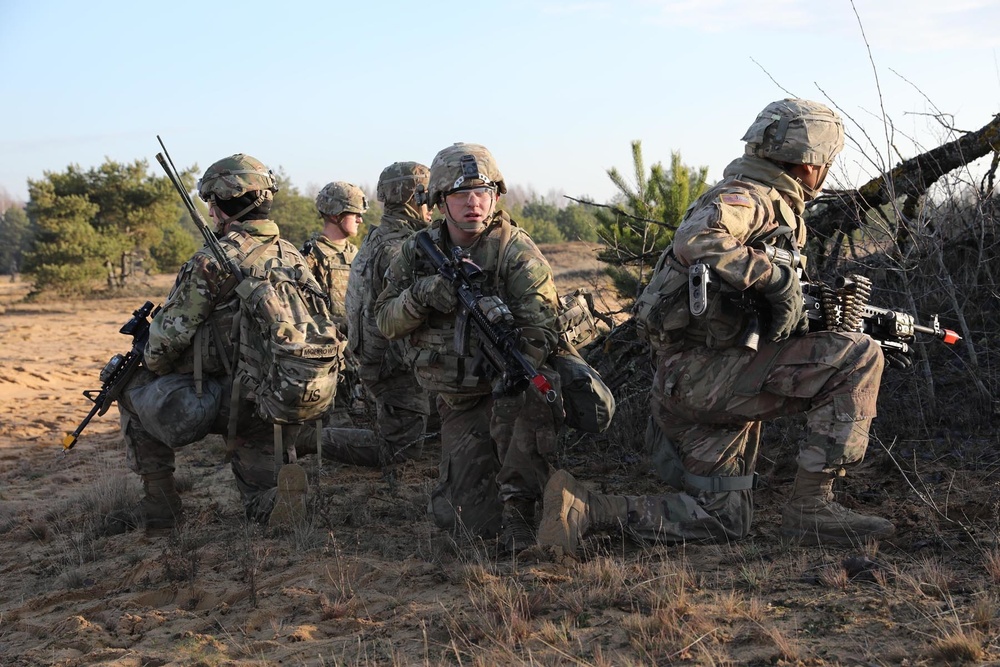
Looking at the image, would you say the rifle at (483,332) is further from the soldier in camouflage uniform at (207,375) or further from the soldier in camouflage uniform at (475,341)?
the soldier in camouflage uniform at (207,375)

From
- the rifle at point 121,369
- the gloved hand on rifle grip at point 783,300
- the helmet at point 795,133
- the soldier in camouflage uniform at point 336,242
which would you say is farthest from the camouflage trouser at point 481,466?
the soldier in camouflage uniform at point 336,242

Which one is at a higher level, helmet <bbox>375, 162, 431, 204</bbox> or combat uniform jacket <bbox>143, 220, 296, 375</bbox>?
helmet <bbox>375, 162, 431, 204</bbox>

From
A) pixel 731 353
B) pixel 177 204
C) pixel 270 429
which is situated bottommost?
pixel 270 429

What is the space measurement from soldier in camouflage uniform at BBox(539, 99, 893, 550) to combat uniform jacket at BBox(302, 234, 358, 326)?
12.0 ft

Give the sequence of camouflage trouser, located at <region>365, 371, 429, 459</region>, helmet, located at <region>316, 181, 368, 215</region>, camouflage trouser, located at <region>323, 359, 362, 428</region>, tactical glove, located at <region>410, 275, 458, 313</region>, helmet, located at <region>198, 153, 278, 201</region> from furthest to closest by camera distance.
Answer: helmet, located at <region>316, 181, 368, 215</region>
camouflage trouser, located at <region>365, 371, 429, 459</region>
camouflage trouser, located at <region>323, 359, 362, 428</region>
helmet, located at <region>198, 153, 278, 201</region>
tactical glove, located at <region>410, 275, 458, 313</region>

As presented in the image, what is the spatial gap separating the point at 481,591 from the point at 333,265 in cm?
437

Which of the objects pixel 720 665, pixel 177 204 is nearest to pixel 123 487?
pixel 720 665

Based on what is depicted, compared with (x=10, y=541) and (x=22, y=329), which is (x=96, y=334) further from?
(x=10, y=541)

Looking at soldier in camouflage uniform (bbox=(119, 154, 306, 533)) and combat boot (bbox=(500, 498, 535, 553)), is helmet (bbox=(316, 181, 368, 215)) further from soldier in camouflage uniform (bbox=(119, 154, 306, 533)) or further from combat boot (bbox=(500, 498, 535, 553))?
combat boot (bbox=(500, 498, 535, 553))

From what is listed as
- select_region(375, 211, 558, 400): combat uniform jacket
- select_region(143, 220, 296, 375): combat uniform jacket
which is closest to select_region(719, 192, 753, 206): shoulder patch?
select_region(375, 211, 558, 400): combat uniform jacket

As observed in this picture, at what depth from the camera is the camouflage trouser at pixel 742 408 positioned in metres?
4.45

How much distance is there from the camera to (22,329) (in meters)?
17.0

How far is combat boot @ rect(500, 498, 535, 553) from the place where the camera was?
187 inches

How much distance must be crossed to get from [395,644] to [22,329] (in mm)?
15462
